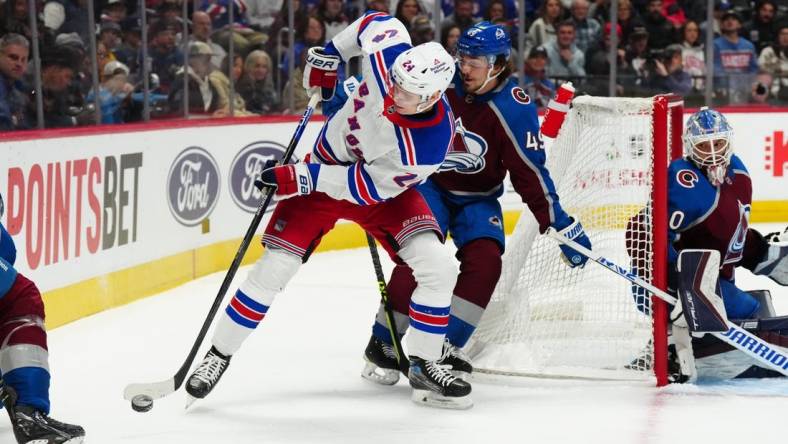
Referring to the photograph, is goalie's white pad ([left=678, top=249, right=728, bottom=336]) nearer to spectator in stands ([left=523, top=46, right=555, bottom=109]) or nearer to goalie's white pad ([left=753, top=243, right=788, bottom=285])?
goalie's white pad ([left=753, top=243, right=788, bottom=285])

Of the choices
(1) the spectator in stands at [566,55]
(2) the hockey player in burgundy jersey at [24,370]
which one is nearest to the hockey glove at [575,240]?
(2) the hockey player in burgundy jersey at [24,370]

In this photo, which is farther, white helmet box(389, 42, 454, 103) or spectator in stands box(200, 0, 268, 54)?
spectator in stands box(200, 0, 268, 54)

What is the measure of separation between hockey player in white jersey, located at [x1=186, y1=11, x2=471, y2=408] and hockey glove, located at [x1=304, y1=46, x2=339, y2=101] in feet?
0.43

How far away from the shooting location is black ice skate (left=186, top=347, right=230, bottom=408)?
11.2 feet

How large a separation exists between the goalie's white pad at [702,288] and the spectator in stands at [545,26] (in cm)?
437

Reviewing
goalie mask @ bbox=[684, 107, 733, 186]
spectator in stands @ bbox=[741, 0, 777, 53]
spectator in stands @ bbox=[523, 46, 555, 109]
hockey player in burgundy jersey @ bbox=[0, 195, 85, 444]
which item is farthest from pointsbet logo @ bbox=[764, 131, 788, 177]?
hockey player in burgundy jersey @ bbox=[0, 195, 85, 444]

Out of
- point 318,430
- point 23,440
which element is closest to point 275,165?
point 318,430

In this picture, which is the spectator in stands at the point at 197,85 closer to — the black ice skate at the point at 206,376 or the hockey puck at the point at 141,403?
the black ice skate at the point at 206,376

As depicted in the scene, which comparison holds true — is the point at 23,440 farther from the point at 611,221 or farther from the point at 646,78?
the point at 646,78

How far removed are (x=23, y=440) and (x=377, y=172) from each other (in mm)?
1118

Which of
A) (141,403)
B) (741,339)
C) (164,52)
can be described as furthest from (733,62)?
(141,403)

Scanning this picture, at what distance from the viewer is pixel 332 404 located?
3627 millimetres

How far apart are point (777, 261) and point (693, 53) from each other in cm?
437

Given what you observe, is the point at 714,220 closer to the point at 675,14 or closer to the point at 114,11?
the point at 114,11
